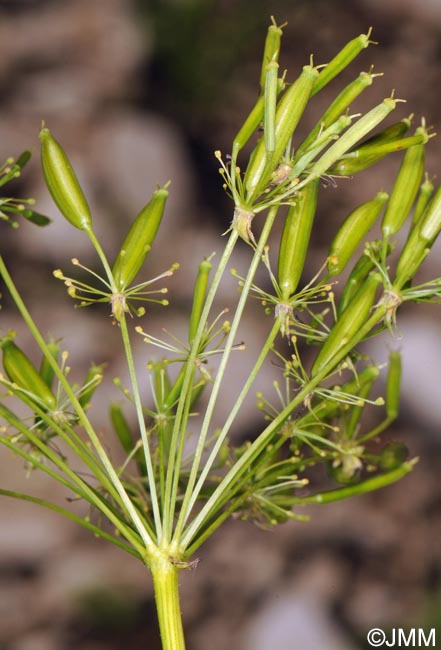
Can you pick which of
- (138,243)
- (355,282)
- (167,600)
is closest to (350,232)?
(355,282)

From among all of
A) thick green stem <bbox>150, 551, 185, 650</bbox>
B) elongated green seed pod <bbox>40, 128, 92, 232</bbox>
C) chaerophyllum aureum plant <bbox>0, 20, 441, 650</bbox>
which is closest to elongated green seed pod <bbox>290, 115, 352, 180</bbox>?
chaerophyllum aureum plant <bbox>0, 20, 441, 650</bbox>

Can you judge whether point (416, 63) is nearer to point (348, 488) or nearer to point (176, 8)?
point (176, 8)

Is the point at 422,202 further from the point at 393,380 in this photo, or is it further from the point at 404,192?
the point at 393,380

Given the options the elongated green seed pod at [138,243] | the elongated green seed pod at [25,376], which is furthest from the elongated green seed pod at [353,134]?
the elongated green seed pod at [25,376]

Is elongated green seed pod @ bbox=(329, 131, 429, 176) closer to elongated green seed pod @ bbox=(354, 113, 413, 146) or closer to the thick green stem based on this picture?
elongated green seed pod @ bbox=(354, 113, 413, 146)

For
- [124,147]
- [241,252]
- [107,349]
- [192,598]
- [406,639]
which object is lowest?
[406,639]

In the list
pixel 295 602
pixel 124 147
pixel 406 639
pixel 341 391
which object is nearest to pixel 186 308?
pixel 124 147

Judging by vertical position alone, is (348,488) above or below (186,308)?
below
